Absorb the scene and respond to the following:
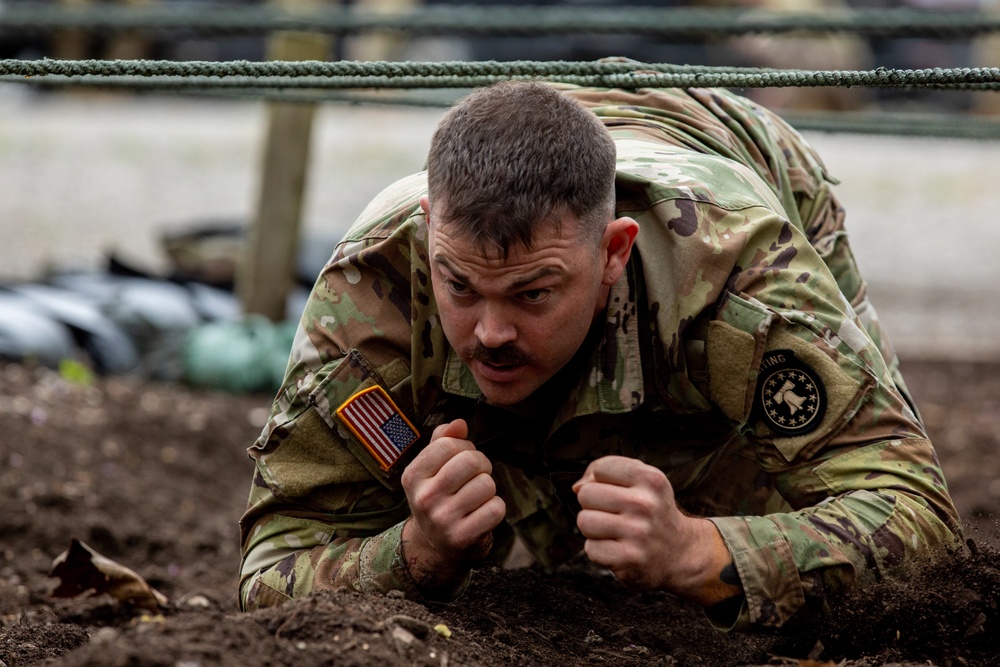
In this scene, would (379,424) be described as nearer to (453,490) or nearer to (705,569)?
(453,490)

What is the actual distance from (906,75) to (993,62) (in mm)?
11258

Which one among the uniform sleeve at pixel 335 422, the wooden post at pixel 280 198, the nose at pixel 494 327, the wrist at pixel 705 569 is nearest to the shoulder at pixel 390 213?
the uniform sleeve at pixel 335 422

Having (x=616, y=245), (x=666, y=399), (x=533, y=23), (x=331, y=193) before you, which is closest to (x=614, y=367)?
(x=666, y=399)

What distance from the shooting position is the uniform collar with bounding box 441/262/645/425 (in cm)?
236

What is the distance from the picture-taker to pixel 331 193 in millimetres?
10008

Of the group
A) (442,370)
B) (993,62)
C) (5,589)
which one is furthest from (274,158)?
(993,62)

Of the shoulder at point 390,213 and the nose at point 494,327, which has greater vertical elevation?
the shoulder at point 390,213

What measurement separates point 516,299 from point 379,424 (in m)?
0.42

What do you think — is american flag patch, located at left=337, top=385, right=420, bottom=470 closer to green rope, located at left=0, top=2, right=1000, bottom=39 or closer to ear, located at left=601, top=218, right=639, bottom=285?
ear, located at left=601, top=218, right=639, bottom=285

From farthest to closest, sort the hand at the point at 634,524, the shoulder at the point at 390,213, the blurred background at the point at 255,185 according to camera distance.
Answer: the blurred background at the point at 255,185
the shoulder at the point at 390,213
the hand at the point at 634,524

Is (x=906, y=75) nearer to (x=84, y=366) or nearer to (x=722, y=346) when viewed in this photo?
(x=722, y=346)

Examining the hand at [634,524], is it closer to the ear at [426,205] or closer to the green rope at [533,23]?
the ear at [426,205]

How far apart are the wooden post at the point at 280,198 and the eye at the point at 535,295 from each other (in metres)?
3.70

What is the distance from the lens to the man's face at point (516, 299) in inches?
83.8
